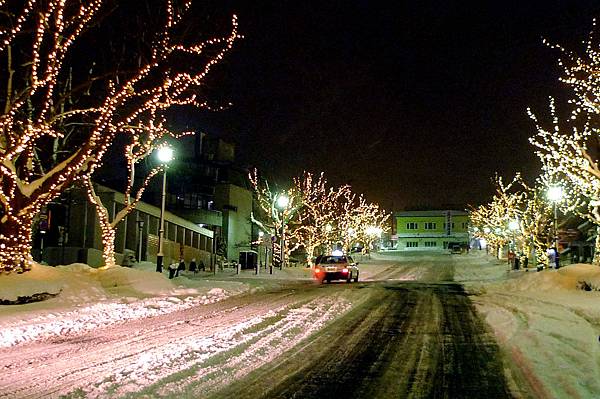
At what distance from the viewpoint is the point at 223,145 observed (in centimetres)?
7738

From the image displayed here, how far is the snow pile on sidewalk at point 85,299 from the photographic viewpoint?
12336 mm

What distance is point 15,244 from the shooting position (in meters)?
17.6

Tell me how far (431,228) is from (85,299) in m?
121

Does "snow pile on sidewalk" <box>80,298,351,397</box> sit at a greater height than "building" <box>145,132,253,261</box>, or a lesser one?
lesser

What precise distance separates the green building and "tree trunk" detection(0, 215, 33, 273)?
119 m

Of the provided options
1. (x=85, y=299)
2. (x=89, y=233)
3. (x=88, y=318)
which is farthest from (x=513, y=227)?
(x=88, y=318)

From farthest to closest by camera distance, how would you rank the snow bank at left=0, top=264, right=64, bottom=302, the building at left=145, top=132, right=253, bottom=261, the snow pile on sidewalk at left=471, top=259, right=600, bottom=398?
the building at left=145, top=132, right=253, bottom=261
the snow bank at left=0, top=264, right=64, bottom=302
the snow pile on sidewalk at left=471, top=259, right=600, bottom=398

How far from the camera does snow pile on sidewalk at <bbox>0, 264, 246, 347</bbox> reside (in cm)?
1234

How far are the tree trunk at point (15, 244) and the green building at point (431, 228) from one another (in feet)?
389

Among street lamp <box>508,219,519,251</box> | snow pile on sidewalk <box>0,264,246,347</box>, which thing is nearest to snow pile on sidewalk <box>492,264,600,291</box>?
snow pile on sidewalk <box>0,264,246,347</box>

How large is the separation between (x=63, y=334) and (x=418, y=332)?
707cm

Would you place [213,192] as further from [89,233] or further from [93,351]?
[93,351]

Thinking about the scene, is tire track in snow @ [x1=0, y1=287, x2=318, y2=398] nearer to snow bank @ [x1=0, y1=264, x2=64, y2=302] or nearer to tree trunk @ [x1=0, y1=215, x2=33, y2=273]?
snow bank @ [x1=0, y1=264, x2=64, y2=302]

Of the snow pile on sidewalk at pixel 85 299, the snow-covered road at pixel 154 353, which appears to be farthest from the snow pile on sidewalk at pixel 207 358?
the snow pile on sidewalk at pixel 85 299
